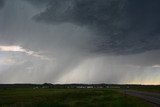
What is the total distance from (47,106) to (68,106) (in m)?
3.58

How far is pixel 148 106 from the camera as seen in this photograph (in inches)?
1861

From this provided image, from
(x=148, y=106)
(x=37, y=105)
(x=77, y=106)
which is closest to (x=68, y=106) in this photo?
(x=77, y=106)

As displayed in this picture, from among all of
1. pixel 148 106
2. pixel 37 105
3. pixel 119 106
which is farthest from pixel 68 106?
pixel 148 106

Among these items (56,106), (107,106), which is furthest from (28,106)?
(107,106)

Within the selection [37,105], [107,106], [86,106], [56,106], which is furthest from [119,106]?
[37,105]

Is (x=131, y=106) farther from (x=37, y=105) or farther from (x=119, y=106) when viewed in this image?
(x=37, y=105)

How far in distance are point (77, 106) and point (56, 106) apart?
10.2 feet

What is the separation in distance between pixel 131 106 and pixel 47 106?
11829 mm

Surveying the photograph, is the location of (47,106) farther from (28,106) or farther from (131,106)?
(131,106)

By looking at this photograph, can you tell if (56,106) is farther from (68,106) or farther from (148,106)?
(148,106)

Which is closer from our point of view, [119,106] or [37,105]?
[119,106]

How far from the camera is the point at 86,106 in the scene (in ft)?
→ 152

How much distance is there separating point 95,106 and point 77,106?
105 inches

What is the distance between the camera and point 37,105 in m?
48.0
